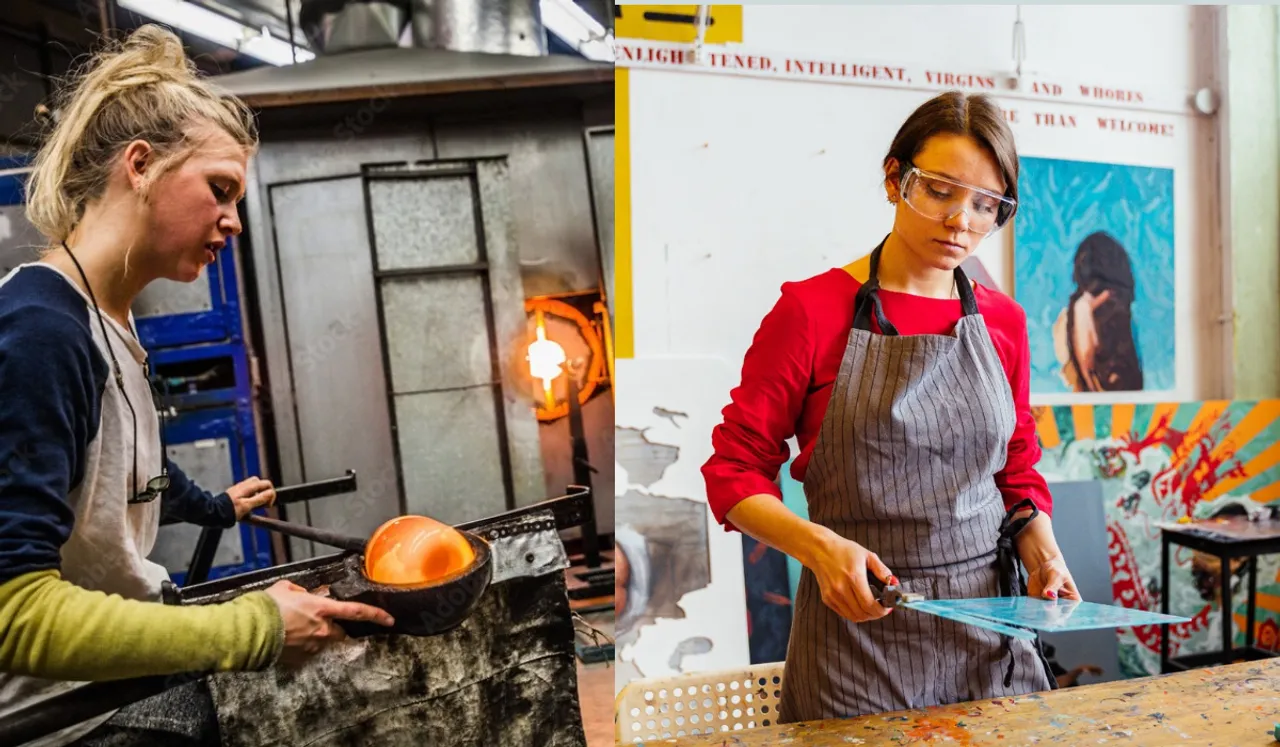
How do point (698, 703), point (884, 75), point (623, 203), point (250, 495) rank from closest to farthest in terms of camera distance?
point (250, 495) → point (698, 703) → point (623, 203) → point (884, 75)

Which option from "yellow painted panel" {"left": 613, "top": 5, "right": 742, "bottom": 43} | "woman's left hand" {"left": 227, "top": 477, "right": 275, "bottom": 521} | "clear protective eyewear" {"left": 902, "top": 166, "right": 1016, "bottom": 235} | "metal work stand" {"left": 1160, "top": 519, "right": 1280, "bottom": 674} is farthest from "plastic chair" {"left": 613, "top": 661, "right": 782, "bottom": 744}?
"yellow painted panel" {"left": 613, "top": 5, "right": 742, "bottom": 43}

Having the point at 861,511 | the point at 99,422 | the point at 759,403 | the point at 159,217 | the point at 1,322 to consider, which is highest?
the point at 159,217

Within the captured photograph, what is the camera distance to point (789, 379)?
1.51m

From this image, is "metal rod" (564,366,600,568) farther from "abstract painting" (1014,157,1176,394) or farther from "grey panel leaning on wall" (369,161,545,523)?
"abstract painting" (1014,157,1176,394)

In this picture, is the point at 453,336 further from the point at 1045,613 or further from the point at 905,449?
the point at 1045,613

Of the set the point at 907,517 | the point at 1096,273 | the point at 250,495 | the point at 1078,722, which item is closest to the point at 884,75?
the point at 1096,273

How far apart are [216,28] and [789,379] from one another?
40.4 inches

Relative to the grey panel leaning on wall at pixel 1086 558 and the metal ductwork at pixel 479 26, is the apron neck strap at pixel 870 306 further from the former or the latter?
the grey panel leaning on wall at pixel 1086 558

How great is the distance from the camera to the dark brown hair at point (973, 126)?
1.53 metres

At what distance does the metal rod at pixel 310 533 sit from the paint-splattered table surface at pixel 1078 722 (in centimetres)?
54

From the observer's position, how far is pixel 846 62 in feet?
6.93

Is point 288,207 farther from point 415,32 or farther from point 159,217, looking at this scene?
point 415,32

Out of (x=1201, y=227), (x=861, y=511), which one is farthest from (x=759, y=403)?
(x=1201, y=227)

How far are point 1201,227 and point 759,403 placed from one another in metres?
1.75
